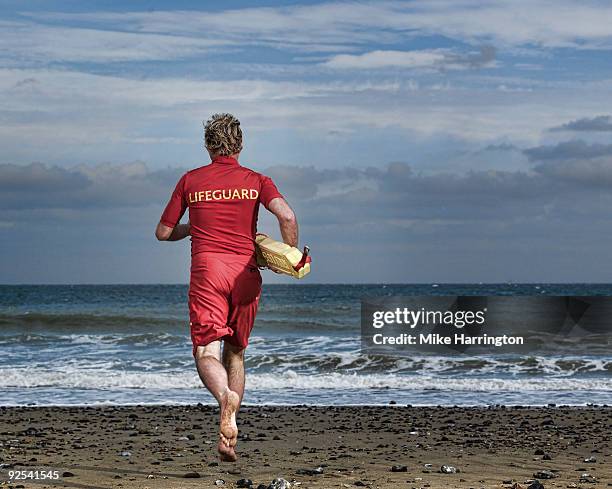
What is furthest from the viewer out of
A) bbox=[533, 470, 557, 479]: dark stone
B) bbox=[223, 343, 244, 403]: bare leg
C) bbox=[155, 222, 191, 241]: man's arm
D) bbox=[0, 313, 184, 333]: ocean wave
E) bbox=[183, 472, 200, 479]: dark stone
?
bbox=[0, 313, 184, 333]: ocean wave

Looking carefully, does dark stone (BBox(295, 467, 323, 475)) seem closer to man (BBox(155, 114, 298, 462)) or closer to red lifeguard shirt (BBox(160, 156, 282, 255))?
man (BBox(155, 114, 298, 462))

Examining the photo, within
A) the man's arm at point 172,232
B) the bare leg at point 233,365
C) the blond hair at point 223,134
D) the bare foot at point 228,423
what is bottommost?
the bare foot at point 228,423

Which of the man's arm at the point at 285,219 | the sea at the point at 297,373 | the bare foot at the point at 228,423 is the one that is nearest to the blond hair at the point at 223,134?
the man's arm at the point at 285,219

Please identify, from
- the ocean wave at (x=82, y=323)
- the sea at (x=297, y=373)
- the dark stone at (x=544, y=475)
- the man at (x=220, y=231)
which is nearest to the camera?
the man at (x=220, y=231)

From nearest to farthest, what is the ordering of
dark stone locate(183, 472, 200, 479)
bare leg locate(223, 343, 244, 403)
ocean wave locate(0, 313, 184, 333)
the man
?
the man < bare leg locate(223, 343, 244, 403) < dark stone locate(183, 472, 200, 479) < ocean wave locate(0, 313, 184, 333)

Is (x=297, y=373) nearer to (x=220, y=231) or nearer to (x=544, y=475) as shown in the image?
(x=544, y=475)

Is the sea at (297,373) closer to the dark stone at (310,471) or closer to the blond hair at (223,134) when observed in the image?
the dark stone at (310,471)

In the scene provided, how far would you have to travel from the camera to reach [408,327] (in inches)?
1259

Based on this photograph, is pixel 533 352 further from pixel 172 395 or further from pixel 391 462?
pixel 391 462

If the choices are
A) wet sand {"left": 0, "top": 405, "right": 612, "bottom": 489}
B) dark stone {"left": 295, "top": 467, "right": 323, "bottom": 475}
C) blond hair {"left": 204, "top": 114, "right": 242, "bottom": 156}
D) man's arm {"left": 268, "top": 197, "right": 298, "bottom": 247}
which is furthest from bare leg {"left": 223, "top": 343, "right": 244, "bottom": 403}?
blond hair {"left": 204, "top": 114, "right": 242, "bottom": 156}

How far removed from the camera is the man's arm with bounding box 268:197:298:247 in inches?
212

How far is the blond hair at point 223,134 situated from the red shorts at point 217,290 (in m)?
0.63

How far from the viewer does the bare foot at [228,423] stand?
530cm

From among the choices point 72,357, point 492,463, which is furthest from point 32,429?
point 72,357
